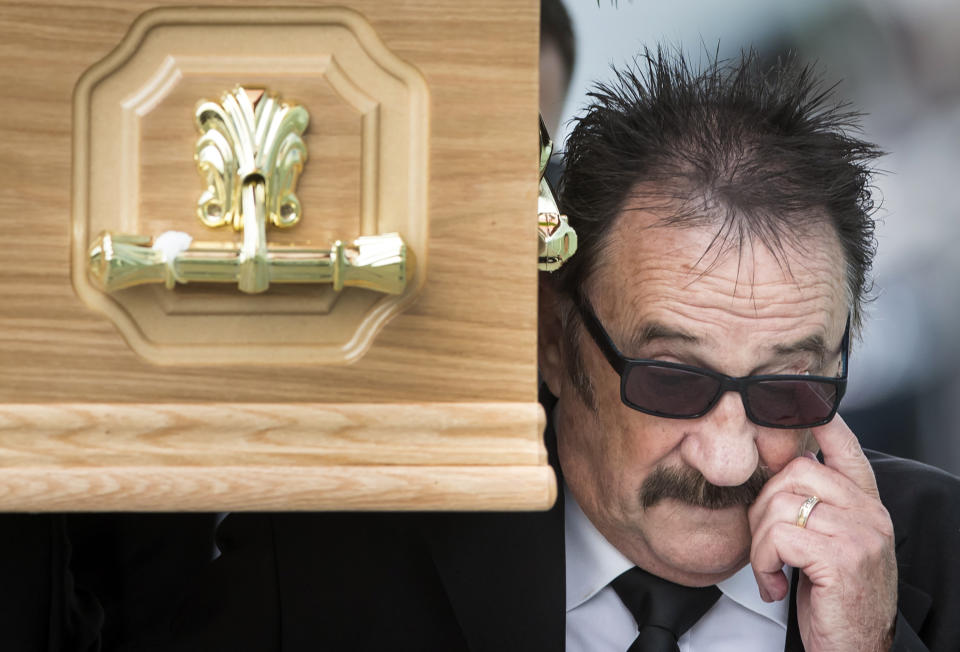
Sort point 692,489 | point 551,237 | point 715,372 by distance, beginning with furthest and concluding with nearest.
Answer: point 692,489, point 715,372, point 551,237

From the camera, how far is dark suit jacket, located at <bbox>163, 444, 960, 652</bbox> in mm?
1858

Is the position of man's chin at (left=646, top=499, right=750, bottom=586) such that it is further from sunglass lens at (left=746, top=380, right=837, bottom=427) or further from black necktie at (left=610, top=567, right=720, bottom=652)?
sunglass lens at (left=746, top=380, right=837, bottom=427)

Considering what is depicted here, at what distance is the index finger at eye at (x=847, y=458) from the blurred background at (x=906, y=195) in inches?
66.9

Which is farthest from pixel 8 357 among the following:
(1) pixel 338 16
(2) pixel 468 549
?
(2) pixel 468 549

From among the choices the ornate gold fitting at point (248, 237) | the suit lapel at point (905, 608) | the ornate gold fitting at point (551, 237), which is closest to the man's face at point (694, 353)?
the suit lapel at point (905, 608)

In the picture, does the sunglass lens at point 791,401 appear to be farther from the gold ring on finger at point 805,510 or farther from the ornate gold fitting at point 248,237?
the ornate gold fitting at point 248,237

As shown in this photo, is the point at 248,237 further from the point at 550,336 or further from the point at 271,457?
the point at 550,336

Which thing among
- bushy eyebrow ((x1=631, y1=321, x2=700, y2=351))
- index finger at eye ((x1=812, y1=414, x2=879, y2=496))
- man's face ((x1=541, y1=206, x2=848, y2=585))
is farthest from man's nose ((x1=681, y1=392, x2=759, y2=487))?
index finger at eye ((x1=812, y1=414, x2=879, y2=496))

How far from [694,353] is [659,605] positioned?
51 centimetres

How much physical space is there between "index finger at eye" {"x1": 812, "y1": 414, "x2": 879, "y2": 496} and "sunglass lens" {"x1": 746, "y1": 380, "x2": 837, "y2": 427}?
151 millimetres

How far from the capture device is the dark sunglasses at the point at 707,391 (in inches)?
66.9

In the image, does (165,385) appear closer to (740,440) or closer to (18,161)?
(18,161)

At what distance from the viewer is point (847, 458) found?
193 centimetres

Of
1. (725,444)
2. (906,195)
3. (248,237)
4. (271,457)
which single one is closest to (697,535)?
(725,444)
